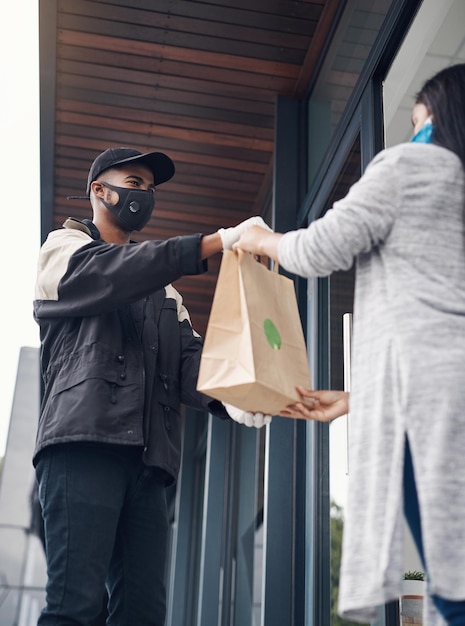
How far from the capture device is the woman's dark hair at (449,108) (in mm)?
1466

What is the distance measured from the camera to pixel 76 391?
191 centimetres

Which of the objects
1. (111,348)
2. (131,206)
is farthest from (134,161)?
(111,348)

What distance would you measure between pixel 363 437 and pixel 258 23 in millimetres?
2542

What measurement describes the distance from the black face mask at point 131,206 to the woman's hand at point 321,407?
82 centimetres

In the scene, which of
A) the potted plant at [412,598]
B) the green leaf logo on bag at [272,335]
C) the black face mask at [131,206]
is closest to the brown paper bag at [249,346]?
the green leaf logo on bag at [272,335]

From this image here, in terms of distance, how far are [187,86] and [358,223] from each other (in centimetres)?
265

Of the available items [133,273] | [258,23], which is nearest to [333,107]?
[258,23]

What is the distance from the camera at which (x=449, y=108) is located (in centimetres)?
149

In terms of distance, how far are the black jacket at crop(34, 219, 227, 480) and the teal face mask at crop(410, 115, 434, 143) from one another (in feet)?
1.81

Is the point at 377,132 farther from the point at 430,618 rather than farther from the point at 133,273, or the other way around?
the point at 430,618

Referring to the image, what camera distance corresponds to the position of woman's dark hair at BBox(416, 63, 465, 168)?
4.81ft

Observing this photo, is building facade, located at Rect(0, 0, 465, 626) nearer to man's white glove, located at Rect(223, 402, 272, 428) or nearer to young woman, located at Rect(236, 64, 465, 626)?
man's white glove, located at Rect(223, 402, 272, 428)

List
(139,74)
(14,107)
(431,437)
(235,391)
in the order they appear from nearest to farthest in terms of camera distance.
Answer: (431,437) → (235,391) → (139,74) → (14,107)

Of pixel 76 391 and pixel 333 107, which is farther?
pixel 333 107
